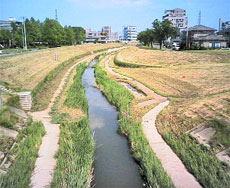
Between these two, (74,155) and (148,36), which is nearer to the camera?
(74,155)

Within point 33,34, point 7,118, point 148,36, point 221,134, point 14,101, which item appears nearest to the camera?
point 221,134

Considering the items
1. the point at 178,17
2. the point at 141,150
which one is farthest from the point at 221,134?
the point at 178,17

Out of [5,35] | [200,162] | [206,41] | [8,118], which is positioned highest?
[5,35]

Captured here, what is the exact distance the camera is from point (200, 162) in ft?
23.2

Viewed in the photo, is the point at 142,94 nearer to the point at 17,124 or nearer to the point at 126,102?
the point at 126,102

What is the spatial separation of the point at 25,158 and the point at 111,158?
9.11ft

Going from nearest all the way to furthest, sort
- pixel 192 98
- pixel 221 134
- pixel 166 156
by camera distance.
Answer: pixel 166 156 < pixel 221 134 < pixel 192 98

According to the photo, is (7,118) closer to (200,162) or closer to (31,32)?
(200,162)

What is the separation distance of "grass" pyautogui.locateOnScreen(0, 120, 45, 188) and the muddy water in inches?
75.3

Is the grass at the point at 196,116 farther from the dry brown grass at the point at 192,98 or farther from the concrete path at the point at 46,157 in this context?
the concrete path at the point at 46,157

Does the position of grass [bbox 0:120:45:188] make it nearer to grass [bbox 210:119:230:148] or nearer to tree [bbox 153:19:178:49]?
grass [bbox 210:119:230:148]

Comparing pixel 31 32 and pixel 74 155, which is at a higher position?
pixel 31 32

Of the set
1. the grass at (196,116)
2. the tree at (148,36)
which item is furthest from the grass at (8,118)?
the tree at (148,36)

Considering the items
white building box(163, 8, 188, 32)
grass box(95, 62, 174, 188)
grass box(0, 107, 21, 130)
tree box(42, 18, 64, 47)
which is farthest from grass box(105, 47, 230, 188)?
white building box(163, 8, 188, 32)
